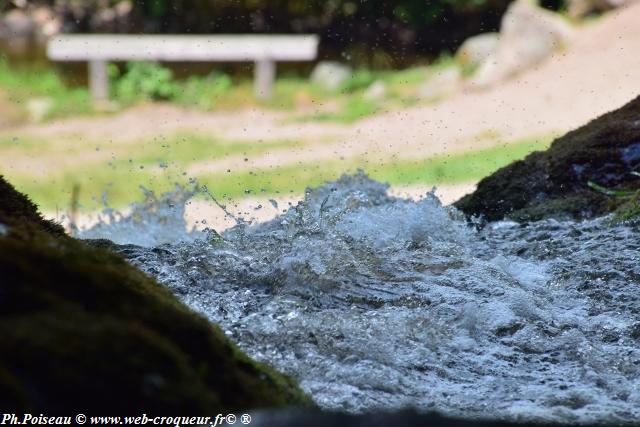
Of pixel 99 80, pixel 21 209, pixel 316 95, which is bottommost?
pixel 316 95

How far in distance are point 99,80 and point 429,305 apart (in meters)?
14.6

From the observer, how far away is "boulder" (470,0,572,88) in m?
17.4

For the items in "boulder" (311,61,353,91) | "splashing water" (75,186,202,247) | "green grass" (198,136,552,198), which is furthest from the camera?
"boulder" (311,61,353,91)

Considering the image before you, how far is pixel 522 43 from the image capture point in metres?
17.5

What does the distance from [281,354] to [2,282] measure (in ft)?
4.54

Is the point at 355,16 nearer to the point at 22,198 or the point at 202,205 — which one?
the point at 202,205

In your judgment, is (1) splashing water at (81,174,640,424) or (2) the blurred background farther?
(2) the blurred background

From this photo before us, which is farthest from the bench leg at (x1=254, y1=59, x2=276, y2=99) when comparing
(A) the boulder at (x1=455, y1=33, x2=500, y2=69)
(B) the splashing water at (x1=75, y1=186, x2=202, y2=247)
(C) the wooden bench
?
(B) the splashing water at (x1=75, y1=186, x2=202, y2=247)

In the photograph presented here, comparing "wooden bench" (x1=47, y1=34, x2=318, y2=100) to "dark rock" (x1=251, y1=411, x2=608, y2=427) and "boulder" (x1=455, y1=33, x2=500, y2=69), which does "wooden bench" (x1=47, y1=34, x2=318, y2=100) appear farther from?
"dark rock" (x1=251, y1=411, x2=608, y2=427)

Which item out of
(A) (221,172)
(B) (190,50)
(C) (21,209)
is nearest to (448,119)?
(A) (221,172)

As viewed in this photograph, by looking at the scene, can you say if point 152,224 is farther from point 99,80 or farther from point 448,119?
point 99,80

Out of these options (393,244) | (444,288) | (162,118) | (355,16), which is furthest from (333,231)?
(355,16)

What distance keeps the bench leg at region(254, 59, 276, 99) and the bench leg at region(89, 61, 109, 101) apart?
2.66 metres

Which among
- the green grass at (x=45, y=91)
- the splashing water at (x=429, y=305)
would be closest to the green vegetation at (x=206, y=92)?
the green grass at (x=45, y=91)
